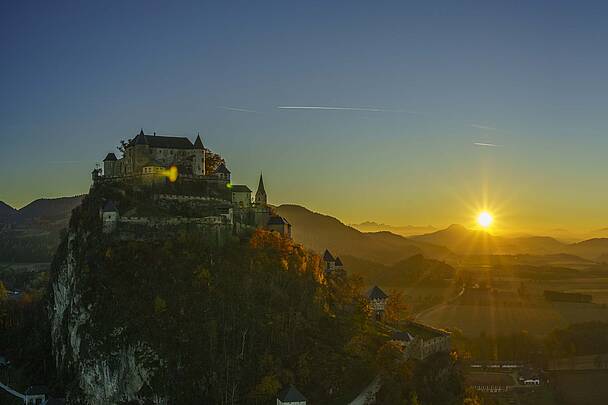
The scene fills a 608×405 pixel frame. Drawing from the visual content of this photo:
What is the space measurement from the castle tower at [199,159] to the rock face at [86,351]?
574 inches

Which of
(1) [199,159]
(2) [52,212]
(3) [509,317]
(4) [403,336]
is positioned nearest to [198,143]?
(1) [199,159]

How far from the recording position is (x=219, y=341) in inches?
2163

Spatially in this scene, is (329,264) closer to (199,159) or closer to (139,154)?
(199,159)

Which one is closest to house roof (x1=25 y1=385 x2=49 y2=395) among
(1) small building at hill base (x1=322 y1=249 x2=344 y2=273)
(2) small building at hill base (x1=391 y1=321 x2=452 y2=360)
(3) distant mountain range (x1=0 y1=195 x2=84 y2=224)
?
(1) small building at hill base (x1=322 y1=249 x2=344 y2=273)

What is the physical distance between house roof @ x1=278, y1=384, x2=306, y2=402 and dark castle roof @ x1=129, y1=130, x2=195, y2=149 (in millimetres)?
34087

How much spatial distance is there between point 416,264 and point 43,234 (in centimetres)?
10721

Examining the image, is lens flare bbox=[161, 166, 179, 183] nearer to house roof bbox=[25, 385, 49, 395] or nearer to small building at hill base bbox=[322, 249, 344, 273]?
small building at hill base bbox=[322, 249, 344, 273]

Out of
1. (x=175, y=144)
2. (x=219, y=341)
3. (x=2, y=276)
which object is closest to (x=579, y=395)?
(x=219, y=341)

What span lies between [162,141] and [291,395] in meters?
36.2

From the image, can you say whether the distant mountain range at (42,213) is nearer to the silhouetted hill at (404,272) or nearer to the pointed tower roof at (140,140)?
the silhouetted hill at (404,272)

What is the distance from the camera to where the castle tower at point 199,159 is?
70.5 m

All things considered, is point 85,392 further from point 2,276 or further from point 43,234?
point 43,234

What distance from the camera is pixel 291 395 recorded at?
156 ft

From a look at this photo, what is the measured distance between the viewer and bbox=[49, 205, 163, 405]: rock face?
53.6 metres
